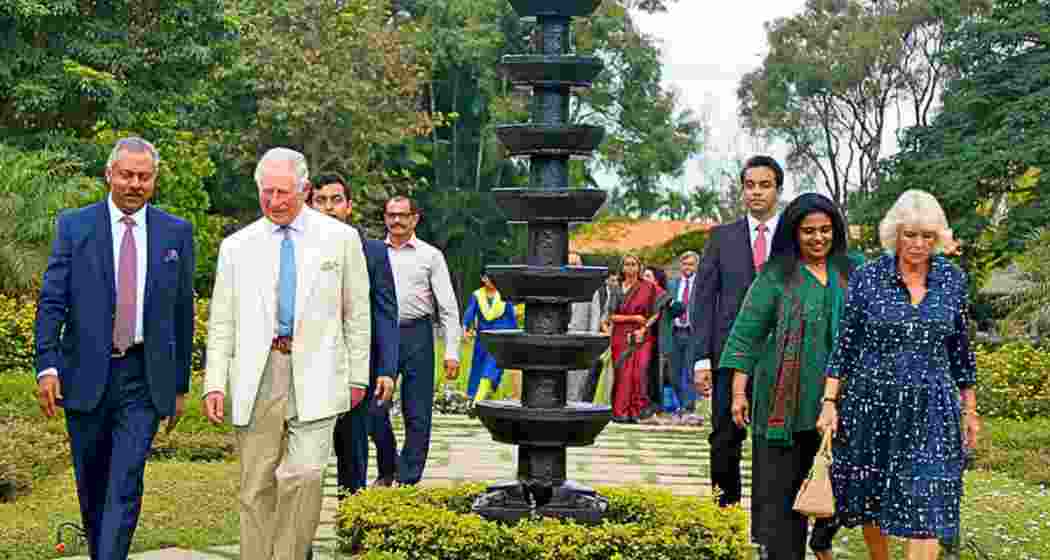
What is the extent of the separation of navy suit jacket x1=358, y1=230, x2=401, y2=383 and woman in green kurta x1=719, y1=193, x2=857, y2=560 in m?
1.55

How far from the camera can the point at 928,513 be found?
6.93 metres

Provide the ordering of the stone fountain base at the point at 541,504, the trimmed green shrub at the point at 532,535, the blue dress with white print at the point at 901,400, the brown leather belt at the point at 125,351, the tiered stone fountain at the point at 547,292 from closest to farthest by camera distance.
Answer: the trimmed green shrub at the point at 532,535, the tiered stone fountain at the point at 547,292, the stone fountain base at the point at 541,504, the brown leather belt at the point at 125,351, the blue dress with white print at the point at 901,400

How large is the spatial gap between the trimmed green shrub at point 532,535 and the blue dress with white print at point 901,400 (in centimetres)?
82

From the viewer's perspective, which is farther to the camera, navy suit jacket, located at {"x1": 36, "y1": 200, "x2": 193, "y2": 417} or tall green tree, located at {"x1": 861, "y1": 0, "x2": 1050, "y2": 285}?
tall green tree, located at {"x1": 861, "y1": 0, "x2": 1050, "y2": 285}

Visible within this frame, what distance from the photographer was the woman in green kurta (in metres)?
7.45

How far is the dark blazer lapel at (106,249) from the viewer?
691 cm

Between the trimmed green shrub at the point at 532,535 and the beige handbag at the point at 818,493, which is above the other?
the beige handbag at the point at 818,493

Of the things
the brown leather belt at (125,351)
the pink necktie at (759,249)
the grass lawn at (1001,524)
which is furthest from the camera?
the grass lawn at (1001,524)

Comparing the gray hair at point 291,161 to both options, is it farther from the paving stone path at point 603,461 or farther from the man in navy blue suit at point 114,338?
the paving stone path at point 603,461

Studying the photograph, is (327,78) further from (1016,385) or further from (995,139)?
(1016,385)

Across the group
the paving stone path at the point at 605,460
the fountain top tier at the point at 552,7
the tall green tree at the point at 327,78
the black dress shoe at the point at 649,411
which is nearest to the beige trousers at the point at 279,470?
the fountain top tier at the point at 552,7

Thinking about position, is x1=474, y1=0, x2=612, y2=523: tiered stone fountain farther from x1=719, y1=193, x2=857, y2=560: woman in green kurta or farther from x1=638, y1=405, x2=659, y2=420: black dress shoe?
x1=638, y1=405, x2=659, y2=420: black dress shoe

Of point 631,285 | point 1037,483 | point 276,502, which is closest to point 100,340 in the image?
point 276,502

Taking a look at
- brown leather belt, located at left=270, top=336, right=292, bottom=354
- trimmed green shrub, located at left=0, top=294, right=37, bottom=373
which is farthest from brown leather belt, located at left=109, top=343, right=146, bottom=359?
trimmed green shrub, located at left=0, top=294, right=37, bottom=373
